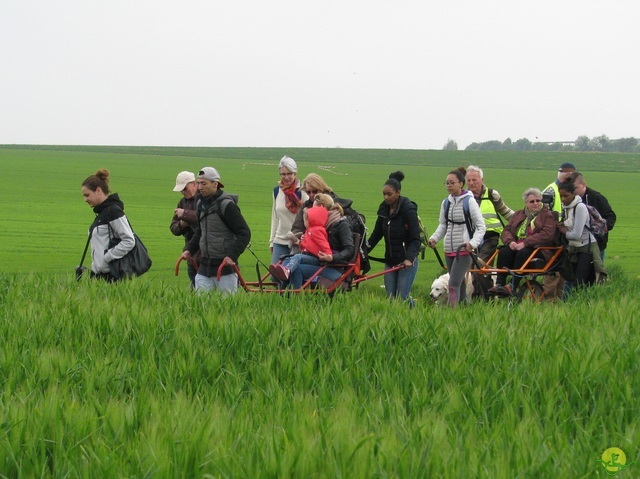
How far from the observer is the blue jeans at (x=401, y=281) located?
12188mm

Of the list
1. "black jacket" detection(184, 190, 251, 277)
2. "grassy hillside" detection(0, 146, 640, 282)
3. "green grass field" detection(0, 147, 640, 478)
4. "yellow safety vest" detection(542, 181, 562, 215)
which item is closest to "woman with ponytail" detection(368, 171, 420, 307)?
"green grass field" detection(0, 147, 640, 478)

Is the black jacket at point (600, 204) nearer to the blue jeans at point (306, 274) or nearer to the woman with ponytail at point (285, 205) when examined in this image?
the woman with ponytail at point (285, 205)

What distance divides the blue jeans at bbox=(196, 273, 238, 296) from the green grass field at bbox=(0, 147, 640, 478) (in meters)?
0.58

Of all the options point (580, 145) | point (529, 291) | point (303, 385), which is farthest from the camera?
point (580, 145)

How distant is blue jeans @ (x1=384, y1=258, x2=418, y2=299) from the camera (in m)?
12.2

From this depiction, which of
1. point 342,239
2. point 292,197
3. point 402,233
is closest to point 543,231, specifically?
point 402,233

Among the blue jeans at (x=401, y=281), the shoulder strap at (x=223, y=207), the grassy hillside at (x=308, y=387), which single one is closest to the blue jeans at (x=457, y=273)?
the blue jeans at (x=401, y=281)

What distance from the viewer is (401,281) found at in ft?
40.0

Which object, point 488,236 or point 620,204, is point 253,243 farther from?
point 620,204

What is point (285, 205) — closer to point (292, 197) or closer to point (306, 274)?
point (292, 197)
